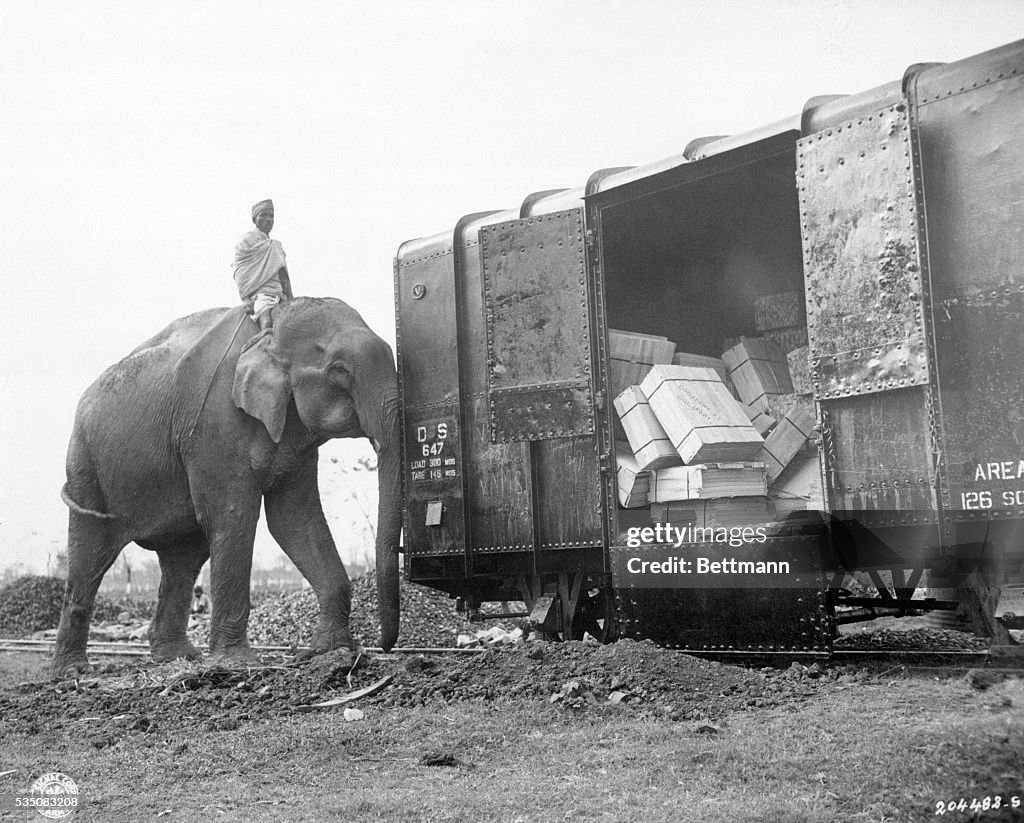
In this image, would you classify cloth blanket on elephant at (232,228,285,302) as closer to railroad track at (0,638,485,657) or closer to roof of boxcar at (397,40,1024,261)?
roof of boxcar at (397,40,1024,261)

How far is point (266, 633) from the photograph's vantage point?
1552cm

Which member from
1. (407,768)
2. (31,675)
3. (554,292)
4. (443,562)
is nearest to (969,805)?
(407,768)

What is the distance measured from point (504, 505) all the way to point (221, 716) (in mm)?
2821

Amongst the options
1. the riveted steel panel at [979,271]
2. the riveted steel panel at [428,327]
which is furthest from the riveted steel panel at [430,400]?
the riveted steel panel at [979,271]

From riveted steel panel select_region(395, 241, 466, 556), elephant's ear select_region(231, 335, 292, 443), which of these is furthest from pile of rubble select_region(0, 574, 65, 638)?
riveted steel panel select_region(395, 241, 466, 556)

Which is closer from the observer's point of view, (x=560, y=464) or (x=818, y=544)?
(x=818, y=544)

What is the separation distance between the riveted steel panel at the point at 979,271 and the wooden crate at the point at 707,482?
77.6 inches

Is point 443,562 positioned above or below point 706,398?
below

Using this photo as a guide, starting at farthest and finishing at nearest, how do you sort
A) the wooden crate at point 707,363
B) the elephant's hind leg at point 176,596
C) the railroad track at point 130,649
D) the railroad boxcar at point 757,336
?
the elephant's hind leg at point 176,596, the railroad track at point 130,649, the wooden crate at point 707,363, the railroad boxcar at point 757,336

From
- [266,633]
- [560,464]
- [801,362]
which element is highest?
[801,362]

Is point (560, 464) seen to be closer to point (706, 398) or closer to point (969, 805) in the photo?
point (706, 398)

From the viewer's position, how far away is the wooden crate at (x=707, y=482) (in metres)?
8.21

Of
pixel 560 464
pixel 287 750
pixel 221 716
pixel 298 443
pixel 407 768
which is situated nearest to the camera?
pixel 407 768

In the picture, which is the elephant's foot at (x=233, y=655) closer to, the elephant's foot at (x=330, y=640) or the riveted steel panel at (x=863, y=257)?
the elephant's foot at (x=330, y=640)
